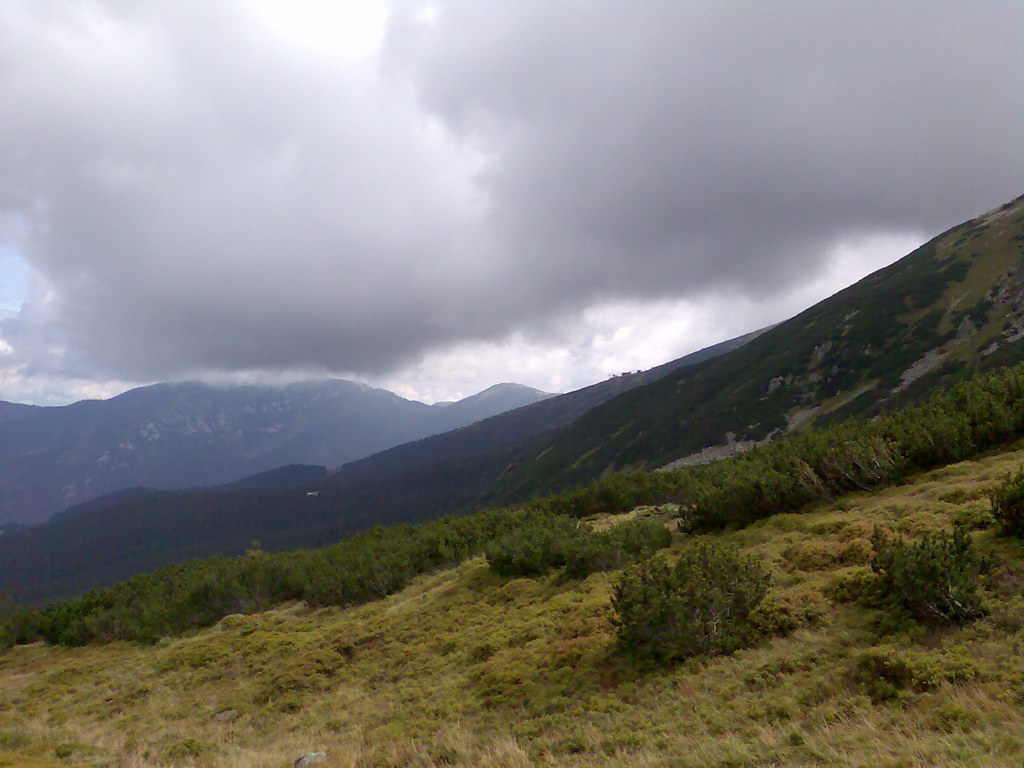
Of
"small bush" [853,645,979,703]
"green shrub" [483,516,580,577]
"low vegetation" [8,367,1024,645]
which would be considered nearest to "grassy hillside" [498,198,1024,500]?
"low vegetation" [8,367,1024,645]

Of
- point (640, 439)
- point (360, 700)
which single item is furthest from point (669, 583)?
point (640, 439)

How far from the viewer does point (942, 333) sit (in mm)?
70562

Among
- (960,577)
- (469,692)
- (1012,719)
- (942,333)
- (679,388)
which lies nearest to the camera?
(1012,719)

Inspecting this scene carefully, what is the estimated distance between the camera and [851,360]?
7881 centimetres

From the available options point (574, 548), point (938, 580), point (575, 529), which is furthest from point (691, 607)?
point (575, 529)

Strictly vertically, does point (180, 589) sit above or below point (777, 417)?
above

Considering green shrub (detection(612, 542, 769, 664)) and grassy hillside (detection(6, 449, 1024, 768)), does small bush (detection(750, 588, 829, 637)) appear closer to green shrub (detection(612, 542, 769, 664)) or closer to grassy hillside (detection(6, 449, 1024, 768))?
grassy hillside (detection(6, 449, 1024, 768))

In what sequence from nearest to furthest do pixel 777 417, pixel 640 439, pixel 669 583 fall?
pixel 669 583
pixel 777 417
pixel 640 439

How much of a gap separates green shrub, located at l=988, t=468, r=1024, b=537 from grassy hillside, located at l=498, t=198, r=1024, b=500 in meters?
57.5

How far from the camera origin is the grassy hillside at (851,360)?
214ft

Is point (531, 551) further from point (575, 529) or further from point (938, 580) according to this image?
point (938, 580)

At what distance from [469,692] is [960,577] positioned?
378 inches

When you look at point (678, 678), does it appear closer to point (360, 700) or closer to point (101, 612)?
point (360, 700)

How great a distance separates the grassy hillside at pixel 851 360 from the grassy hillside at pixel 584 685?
191ft
